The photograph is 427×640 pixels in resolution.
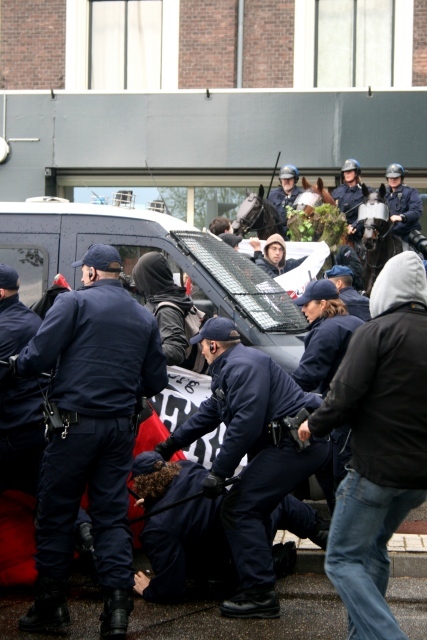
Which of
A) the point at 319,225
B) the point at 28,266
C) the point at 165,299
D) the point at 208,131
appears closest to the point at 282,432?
the point at 165,299

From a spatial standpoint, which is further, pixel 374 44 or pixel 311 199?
pixel 374 44

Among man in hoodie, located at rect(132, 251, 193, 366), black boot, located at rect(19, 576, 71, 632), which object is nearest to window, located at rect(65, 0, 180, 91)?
man in hoodie, located at rect(132, 251, 193, 366)

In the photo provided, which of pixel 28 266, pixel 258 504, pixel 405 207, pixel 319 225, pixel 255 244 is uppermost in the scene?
pixel 405 207

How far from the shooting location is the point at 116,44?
19719 millimetres

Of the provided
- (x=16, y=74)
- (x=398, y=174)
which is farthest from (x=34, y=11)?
(x=398, y=174)

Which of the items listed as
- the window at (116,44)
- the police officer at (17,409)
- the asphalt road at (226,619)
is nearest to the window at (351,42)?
the window at (116,44)

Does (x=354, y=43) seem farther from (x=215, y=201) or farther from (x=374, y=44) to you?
(x=215, y=201)

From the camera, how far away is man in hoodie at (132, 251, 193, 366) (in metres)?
7.58

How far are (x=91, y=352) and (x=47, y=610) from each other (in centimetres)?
138

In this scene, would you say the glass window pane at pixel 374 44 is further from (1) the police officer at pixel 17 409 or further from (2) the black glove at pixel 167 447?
(1) the police officer at pixel 17 409

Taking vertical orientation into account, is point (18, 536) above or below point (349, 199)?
below

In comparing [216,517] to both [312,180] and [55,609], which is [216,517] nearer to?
[55,609]

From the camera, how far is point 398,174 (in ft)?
46.2

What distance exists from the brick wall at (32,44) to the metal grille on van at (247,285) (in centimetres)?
1193
